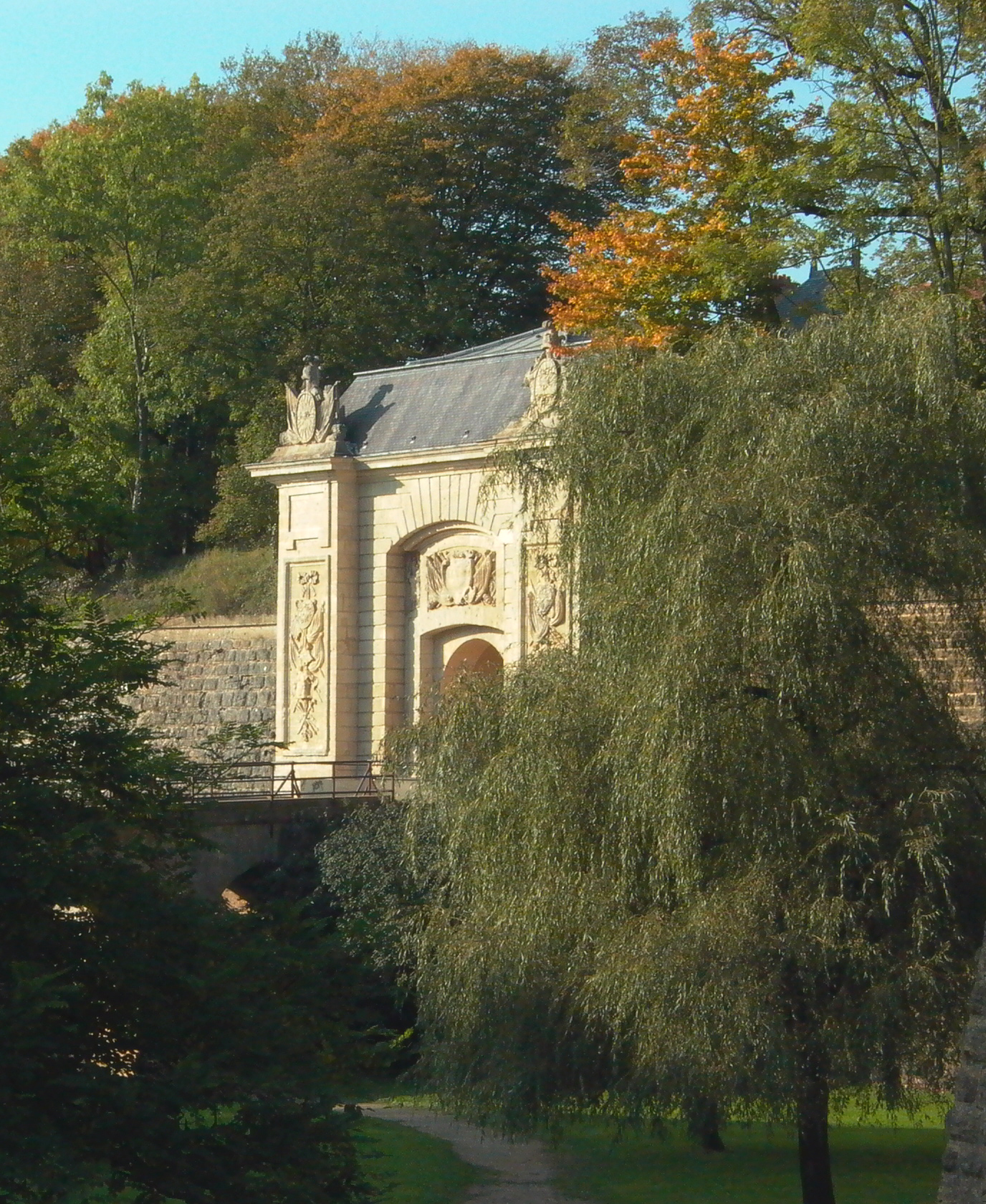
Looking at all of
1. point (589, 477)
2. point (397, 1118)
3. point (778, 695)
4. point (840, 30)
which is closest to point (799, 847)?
point (778, 695)

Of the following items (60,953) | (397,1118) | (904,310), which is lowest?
(397,1118)

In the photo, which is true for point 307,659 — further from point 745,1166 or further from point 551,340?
point 745,1166

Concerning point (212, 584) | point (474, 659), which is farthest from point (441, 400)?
point (212, 584)

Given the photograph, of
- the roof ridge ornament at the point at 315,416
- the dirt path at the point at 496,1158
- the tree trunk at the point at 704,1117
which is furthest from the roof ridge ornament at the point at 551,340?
the tree trunk at the point at 704,1117

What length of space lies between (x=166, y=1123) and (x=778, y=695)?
6662 millimetres

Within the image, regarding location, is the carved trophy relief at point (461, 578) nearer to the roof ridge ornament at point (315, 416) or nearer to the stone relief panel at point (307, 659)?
the stone relief panel at point (307, 659)

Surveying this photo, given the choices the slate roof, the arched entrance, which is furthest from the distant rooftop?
the arched entrance

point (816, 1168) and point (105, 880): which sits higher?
point (105, 880)

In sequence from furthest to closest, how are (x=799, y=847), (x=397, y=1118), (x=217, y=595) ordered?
(x=217, y=595)
(x=397, y=1118)
(x=799, y=847)

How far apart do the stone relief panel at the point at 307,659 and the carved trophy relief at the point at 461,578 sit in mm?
1817

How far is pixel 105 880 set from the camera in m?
10.8

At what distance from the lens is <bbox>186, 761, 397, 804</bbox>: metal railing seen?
89.2 feet

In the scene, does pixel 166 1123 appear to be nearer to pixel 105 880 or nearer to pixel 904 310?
pixel 105 880

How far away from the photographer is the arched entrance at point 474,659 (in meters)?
29.4
